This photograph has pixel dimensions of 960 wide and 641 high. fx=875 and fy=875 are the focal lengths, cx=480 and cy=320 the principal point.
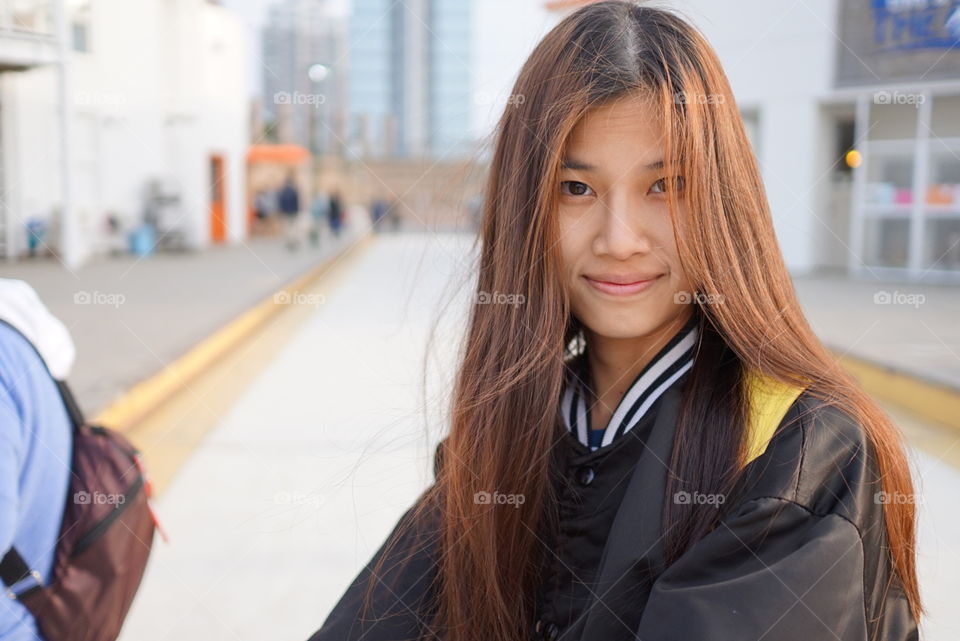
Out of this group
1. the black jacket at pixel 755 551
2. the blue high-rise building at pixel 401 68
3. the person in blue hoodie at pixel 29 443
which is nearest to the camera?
the black jacket at pixel 755 551

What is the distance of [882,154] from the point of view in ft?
38.1

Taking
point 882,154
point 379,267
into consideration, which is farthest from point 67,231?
point 882,154

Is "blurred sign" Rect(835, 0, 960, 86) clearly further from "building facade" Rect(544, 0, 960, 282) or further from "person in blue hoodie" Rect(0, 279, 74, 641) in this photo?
"person in blue hoodie" Rect(0, 279, 74, 641)

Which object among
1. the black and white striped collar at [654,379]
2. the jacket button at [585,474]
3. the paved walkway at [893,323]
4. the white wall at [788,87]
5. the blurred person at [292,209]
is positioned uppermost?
the white wall at [788,87]

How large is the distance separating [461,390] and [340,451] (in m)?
3.15

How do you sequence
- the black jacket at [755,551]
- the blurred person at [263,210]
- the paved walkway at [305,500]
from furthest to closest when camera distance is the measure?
the blurred person at [263,210], the paved walkway at [305,500], the black jacket at [755,551]

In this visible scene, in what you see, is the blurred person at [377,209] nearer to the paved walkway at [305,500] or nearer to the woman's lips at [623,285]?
the paved walkway at [305,500]

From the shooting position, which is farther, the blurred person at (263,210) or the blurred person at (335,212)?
the blurred person at (263,210)

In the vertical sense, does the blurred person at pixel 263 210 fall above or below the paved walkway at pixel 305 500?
above

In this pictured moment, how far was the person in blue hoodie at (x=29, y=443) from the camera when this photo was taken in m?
1.41

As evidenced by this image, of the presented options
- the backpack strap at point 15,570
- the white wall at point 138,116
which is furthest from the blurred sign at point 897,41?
the backpack strap at point 15,570

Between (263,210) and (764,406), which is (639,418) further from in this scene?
(263,210)

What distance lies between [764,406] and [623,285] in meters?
0.28

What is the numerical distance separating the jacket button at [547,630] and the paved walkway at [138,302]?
12.9ft
